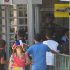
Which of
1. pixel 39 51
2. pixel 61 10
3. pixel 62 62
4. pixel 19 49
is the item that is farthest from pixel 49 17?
pixel 39 51

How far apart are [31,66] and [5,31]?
3526 mm

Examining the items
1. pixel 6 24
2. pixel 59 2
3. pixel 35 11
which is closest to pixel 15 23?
pixel 6 24

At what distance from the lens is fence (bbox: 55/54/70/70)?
10870mm

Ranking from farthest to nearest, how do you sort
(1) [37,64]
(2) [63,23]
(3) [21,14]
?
(3) [21,14] < (2) [63,23] < (1) [37,64]

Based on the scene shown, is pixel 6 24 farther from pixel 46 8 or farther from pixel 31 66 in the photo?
pixel 31 66

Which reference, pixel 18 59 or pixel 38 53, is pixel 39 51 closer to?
pixel 38 53

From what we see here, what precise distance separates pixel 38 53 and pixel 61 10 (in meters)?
2.11

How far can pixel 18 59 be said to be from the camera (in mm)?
10594

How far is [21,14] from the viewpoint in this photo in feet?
45.6

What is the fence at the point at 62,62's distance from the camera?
35.7ft

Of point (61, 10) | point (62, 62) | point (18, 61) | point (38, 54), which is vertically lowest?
point (62, 62)

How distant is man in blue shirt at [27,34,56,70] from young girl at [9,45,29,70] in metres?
0.39

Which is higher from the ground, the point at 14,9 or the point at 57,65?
the point at 14,9

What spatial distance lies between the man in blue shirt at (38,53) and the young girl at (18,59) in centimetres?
39
